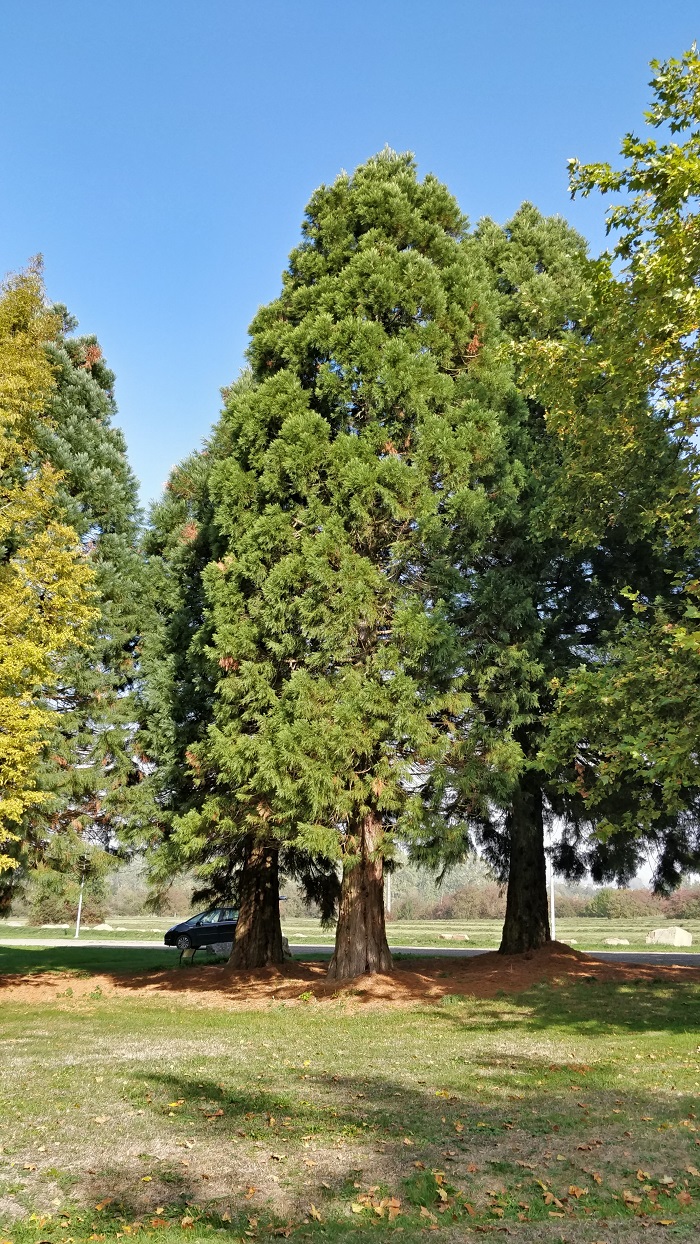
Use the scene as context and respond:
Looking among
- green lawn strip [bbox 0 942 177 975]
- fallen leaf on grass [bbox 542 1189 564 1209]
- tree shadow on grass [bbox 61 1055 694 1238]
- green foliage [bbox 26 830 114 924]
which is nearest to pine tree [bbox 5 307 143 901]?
green foliage [bbox 26 830 114 924]

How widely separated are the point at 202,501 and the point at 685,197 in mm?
13015

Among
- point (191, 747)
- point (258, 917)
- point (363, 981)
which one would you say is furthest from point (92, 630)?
point (363, 981)

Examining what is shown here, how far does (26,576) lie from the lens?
1419cm

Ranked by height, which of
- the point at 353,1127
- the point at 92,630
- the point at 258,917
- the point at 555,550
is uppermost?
the point at 555,550

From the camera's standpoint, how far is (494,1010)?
452 inches

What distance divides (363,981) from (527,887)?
4.28 m

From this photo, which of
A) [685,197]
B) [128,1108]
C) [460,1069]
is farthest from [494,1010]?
[685,197]

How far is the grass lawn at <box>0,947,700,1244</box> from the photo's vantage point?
4.23 meters

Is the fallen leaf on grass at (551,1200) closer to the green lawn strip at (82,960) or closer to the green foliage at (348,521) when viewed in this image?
the green foliage at (348,521)

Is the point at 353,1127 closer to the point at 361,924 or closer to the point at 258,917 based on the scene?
the point at 361,924

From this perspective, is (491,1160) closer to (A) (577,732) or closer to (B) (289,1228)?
(B) (289,1228)

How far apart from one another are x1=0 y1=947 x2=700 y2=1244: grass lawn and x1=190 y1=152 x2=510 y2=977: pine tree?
136 inches

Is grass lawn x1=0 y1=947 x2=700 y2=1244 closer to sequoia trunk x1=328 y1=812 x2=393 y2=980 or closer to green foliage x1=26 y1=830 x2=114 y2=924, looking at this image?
sequoia trunk x1=328 y1=812 x2=393 y2=980

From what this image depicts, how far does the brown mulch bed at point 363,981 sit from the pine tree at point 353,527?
0.92 meters
